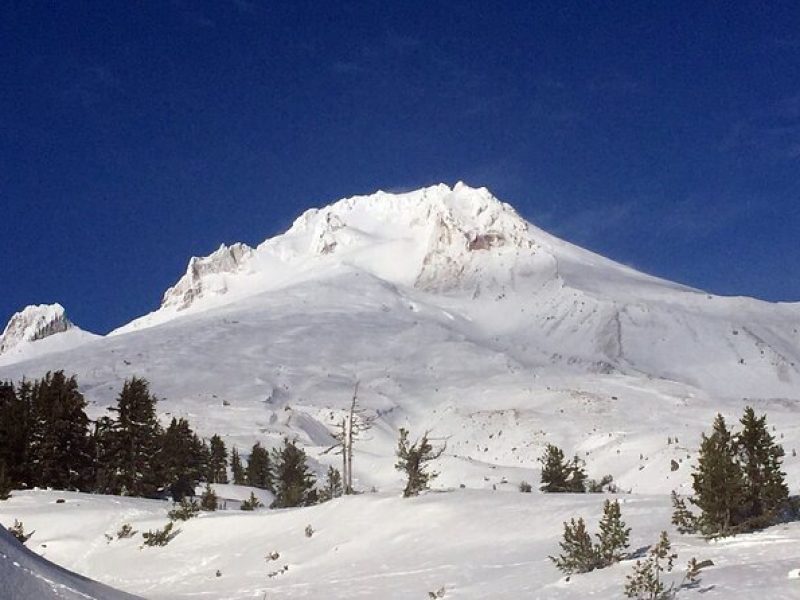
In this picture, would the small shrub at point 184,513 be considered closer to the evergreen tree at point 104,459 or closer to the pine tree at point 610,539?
the evergreen tree at point 104,459

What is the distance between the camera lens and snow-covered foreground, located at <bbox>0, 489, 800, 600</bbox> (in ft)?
44.1

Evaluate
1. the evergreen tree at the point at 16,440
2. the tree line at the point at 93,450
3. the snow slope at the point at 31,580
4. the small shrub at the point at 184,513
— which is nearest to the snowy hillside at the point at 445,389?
the small shrub at the point at 184,513

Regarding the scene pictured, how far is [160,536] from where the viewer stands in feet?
87.3

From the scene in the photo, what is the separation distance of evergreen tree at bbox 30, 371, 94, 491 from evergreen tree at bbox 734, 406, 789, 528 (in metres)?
34.7

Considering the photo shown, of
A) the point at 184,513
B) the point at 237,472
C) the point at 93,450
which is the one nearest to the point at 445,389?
the point at 237,472

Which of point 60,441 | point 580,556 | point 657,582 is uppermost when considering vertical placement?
point 60,441

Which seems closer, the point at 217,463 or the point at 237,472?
the point at 237,472

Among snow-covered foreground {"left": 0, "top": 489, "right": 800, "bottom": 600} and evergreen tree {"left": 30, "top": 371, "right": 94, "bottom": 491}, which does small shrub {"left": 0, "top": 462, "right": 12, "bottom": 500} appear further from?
evergreen tree {"left": 30, "top": 371, "right": 94, "bottom": 491}

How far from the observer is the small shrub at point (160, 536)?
26.5 metres

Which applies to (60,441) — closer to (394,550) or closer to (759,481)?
(394,550)

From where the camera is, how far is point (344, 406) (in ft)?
281

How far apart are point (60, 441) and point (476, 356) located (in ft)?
228

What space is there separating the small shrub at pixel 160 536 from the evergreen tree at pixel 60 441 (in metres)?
16.7

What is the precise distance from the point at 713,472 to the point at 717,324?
113235 millimetres
